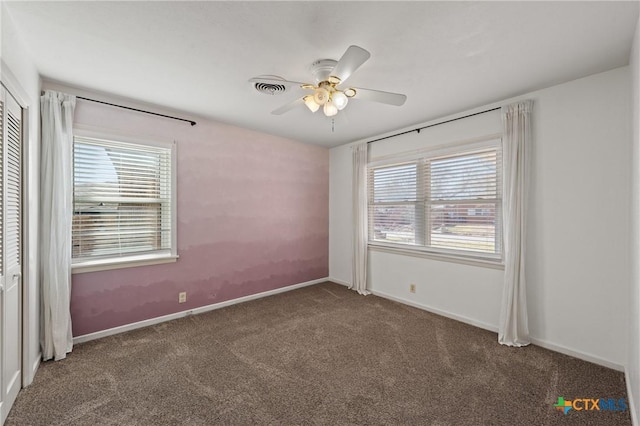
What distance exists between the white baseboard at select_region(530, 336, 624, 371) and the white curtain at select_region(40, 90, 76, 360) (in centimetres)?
435

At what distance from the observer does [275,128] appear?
3953mm

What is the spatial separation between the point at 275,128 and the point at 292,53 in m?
1.93

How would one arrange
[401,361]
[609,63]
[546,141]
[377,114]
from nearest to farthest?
1. [609,63]
2. [401,361]
3. [546,141]
4. [377,114]

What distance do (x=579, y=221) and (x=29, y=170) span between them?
14.6ft

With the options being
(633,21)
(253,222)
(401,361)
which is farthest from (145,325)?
(633,21)

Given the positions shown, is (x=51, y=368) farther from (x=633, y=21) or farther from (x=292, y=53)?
(x=633, y=21)

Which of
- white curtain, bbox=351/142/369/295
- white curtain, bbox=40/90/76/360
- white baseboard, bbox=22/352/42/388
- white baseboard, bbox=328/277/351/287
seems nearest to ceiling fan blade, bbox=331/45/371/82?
white curtain, bbox=40/90/76/360

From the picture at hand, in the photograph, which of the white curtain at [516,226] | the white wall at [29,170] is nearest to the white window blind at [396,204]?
the white curtain at [516,226]

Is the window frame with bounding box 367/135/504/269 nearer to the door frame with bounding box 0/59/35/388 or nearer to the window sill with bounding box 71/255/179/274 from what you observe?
the window sill with bounding box 71/255/179/274

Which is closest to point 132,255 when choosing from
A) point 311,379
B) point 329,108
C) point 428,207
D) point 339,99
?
point 311,379

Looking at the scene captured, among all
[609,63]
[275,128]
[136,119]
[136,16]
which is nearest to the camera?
[136,16]

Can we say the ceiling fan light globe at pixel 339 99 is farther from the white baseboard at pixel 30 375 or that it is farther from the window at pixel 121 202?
the white baseboard at pixel 30 375

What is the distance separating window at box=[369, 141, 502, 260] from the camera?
10.5ft

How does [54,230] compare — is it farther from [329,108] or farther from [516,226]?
[516,226]
